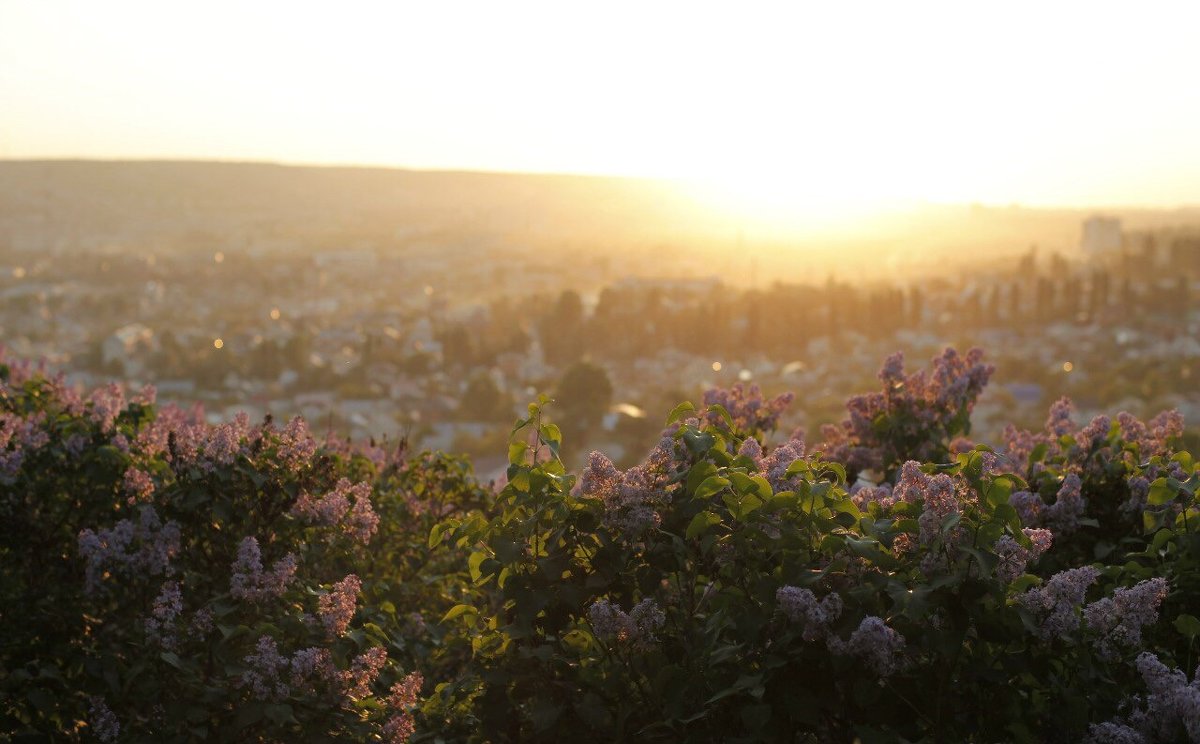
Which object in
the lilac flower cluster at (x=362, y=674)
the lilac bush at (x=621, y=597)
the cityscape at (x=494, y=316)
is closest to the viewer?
the lilac bush at (x=621, y=597)

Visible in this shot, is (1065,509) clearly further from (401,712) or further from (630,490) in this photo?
(401,712)

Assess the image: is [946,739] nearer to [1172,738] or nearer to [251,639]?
[1172,738]

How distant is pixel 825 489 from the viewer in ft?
11.7

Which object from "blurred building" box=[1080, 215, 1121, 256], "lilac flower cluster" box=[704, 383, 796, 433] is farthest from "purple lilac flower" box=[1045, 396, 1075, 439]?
"blurred building" box=[1080, 215, 1121, 256]

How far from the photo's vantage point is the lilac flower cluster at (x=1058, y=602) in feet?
11.3

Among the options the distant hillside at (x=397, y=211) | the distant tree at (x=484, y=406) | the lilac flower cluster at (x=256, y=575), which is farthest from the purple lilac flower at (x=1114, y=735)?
the distant hillside at (x=397, y=211)

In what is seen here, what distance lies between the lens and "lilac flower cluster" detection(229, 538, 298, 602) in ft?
13.8

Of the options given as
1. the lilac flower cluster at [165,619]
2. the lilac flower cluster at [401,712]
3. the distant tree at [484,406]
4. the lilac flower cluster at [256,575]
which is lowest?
the distant tree at [484,406]

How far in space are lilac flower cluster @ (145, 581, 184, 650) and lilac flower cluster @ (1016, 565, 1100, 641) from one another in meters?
2.79

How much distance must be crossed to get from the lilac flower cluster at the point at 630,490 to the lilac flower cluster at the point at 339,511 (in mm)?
1288

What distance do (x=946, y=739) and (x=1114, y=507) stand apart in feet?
7.51

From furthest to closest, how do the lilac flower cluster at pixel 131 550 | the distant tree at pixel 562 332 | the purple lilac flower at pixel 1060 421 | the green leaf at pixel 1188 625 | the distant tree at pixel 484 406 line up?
the distant tree at pixel 562 332, the distant tree at pixel 484 406, the purple lilac flower at pixel 1060 421, the lilac flower cluster at pixel 131 550, the green leaf at pixel 1188 625

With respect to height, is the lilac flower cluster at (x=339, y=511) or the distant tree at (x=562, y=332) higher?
the lilac flower cluster at (x=339, y=511)

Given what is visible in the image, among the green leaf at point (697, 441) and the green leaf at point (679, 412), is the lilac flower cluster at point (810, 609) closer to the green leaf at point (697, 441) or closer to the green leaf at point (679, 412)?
the green leaf at point (697, 441)
